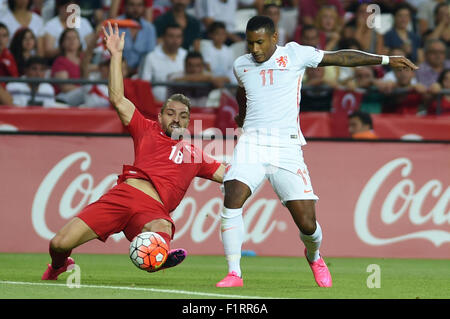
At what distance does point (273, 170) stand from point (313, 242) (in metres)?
0.74

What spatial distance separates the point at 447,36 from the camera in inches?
702

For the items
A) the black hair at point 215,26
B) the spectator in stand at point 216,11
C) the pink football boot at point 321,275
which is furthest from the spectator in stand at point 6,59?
the pink football boot at point 321,275

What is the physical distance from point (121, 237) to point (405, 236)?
3.89 metres

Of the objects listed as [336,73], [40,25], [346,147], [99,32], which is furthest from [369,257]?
[40,25]

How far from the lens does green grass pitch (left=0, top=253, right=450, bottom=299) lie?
25.9 feet

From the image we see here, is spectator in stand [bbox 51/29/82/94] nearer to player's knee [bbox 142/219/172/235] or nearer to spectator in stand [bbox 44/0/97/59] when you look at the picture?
spectator in stand [bbox 44/0/97/59]

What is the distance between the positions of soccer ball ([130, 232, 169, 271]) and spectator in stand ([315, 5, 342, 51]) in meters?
8.66

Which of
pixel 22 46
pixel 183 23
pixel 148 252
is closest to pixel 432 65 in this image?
pixel 183 23

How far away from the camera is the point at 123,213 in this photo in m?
9.23

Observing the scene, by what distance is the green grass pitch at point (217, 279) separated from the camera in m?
7.88

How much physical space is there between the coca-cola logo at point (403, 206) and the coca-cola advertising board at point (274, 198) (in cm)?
1

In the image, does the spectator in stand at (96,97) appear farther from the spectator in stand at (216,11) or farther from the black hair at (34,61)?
the spectator in stand at (216,11)

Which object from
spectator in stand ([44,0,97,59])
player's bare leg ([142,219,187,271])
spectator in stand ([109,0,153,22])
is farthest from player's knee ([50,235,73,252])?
spectator in stand ([109,0,153,22])
